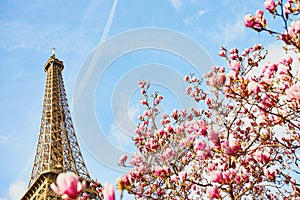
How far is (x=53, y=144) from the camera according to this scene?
82.5 ft

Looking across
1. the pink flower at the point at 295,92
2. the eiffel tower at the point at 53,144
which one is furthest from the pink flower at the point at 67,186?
the eiffel tower at the point at 53,144

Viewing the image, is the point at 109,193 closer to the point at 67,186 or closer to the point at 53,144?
the point at 67,186

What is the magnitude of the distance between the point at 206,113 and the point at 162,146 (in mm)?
1214

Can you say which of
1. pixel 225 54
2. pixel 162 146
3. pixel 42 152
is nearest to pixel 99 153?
pixel 162 146

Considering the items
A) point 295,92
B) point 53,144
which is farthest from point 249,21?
point 53,144

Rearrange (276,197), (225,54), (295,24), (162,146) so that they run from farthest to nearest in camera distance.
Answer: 1. (276,197)
2. (162,146)
3. (225,54)
4. (295,24)

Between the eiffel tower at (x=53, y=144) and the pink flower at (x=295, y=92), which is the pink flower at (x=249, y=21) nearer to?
the pink flower at (x=295, y=92)

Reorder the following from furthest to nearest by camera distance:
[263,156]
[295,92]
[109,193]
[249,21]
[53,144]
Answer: [53,144] < [263,156] < [249,21] < [295,92] < [109,193]

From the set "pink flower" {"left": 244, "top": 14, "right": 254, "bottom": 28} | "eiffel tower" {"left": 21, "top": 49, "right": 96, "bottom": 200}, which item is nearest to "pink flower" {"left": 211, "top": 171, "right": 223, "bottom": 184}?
"pink flower" {"left": 244, "top": 14, "right": 254, "bottom": 28}

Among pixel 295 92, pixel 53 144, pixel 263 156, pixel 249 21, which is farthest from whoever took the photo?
pixel 53 144

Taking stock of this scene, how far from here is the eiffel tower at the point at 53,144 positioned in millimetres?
20781

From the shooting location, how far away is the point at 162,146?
451 centimetres

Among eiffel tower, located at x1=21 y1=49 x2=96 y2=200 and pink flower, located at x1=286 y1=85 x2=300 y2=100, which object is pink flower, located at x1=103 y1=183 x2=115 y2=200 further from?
eiffel tower, located at x1=21 y1=49 x2=96 y2=200

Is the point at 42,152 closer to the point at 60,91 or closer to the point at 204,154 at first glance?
the point at 60,91
